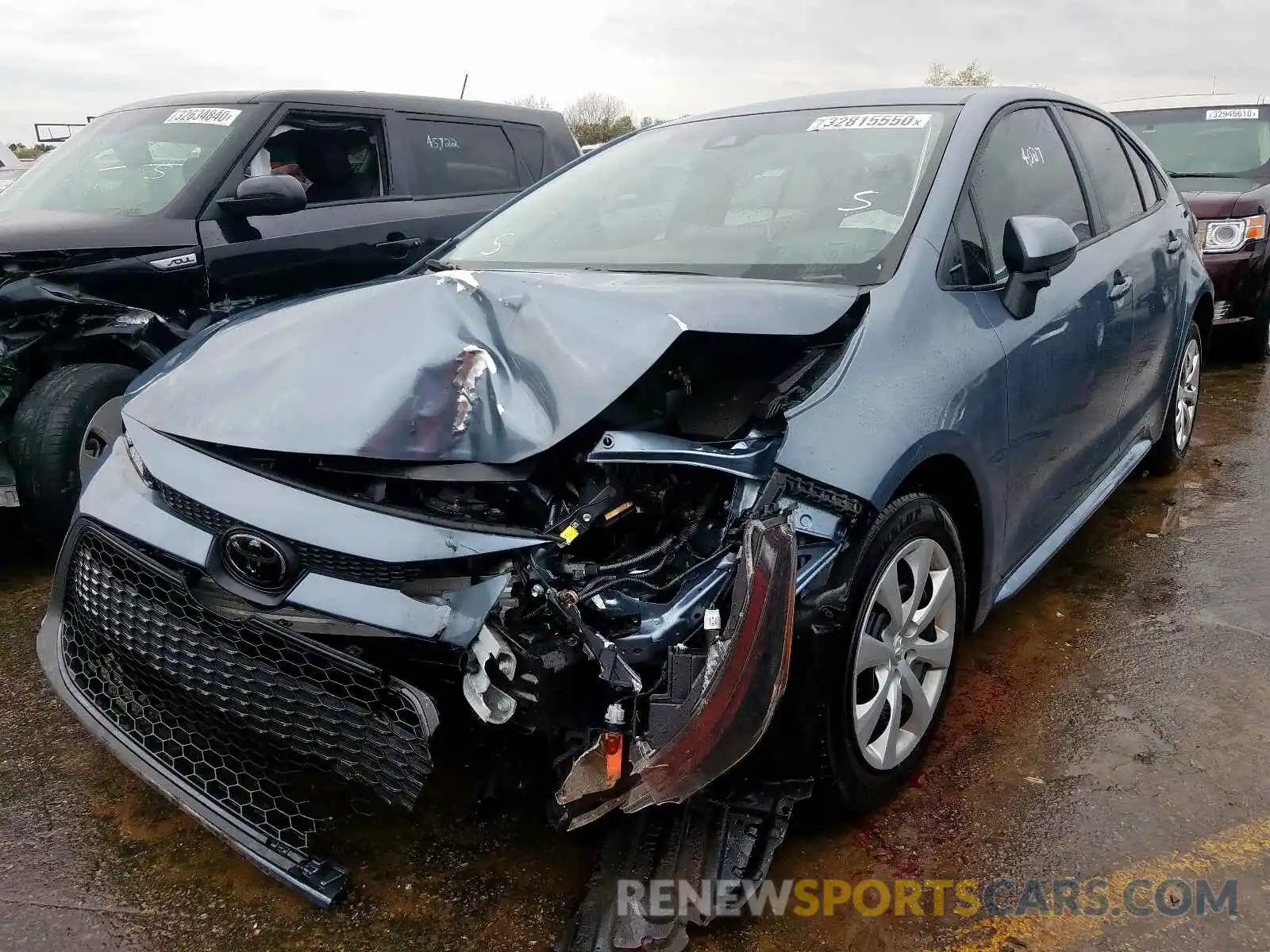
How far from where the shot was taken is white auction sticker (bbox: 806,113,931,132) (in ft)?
9.44

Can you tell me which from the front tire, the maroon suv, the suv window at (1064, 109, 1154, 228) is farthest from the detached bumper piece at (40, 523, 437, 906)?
the maroon suv

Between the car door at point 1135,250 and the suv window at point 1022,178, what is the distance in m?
A: 0.20

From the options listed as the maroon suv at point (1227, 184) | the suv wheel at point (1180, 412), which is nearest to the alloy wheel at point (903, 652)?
the suv wheel at point (1180, 412)

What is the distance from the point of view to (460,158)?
5.54 meters

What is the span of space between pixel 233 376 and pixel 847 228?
1.58 metres

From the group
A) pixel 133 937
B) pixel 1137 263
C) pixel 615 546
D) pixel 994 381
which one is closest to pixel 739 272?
pixel 994 381

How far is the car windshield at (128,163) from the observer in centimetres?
438

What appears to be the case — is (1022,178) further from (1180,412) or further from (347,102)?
(347,102)

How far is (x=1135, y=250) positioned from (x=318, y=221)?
140 inches

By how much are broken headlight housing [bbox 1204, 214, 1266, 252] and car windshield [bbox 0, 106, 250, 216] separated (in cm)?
595

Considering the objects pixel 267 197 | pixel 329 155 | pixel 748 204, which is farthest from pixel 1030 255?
pixel 329 155

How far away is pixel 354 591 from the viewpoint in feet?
5.91

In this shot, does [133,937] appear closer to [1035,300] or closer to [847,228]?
[847,228]

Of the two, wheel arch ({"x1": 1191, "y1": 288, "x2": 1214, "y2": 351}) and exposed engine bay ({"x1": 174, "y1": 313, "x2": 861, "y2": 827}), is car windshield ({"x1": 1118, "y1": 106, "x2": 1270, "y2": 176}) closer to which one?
wheel arch ({"x1": 1191, "y1": 288, "x2": 1214, "y2": 351})
